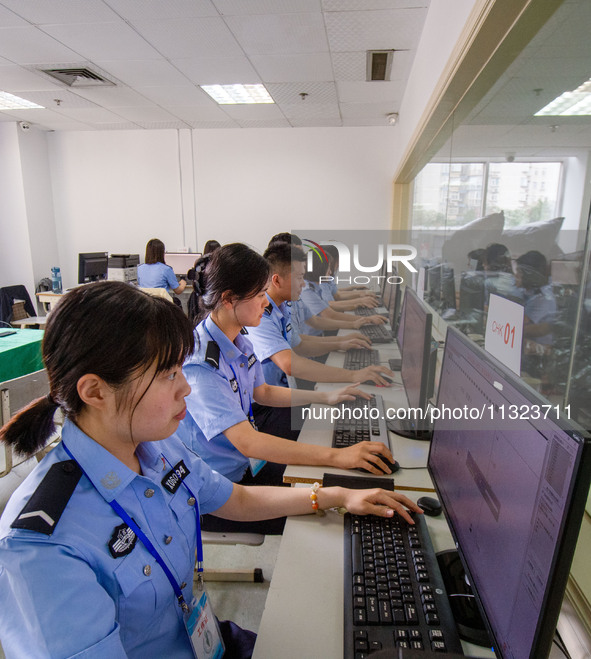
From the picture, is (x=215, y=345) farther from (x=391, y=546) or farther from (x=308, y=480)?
(x=391, y=546)

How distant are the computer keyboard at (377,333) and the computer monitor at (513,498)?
1953 millimetres

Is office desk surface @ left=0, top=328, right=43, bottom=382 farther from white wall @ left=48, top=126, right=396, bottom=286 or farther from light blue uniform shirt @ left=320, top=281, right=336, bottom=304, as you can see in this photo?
white wall @ left=48, top=126, right=396, bottom=286

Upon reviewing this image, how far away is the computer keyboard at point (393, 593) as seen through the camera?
650mm

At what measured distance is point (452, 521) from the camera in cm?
80

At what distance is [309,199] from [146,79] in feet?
8.30

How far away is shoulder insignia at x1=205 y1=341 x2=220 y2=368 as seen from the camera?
1.35 metres

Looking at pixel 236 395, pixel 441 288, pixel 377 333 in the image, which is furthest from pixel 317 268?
pixel 236 395

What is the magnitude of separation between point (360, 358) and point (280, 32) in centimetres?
241

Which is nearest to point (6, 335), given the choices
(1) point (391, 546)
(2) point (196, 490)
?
(2) point (196, 490)

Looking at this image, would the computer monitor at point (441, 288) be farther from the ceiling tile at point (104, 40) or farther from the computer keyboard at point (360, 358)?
the ceiling tile at point (104, 40)

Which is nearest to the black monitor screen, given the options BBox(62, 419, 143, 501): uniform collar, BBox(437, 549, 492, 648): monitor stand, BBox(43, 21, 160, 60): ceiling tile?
BBox(437, 549, 492, 648): monitor stand

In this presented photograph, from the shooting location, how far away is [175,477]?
0.89 m

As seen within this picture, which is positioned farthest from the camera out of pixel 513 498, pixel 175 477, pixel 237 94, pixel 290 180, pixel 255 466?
pixel 290 180

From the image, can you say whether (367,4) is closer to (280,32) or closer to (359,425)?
(280,32)
